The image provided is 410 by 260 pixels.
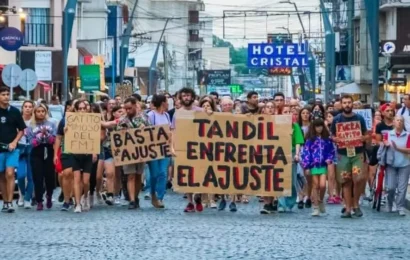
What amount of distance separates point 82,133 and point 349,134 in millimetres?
4171

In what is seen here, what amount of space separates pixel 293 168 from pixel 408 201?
2.68m

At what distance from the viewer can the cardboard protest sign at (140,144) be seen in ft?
68.3

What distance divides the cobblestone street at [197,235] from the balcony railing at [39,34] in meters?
37.0

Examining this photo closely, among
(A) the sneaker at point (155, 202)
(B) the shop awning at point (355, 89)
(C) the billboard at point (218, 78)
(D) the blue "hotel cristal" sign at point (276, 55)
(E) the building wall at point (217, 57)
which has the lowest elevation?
(A) the sneaker at point (155, 202)

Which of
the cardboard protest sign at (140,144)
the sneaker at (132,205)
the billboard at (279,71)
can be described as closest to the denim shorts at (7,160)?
the cardboard protest sign at (140,144)

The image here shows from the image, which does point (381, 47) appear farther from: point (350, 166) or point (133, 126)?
point (350, 166)

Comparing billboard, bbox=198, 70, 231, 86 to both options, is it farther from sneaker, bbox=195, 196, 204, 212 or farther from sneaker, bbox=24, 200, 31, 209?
sneaker, bbox=195, 196, 204, 212

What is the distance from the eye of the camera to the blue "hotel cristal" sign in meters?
67.8

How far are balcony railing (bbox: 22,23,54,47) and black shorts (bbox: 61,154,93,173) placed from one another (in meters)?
36.3

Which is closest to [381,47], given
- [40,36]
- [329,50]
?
[329,50]

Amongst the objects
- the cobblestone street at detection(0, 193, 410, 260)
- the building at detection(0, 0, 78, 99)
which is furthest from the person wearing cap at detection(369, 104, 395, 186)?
the building at detection(0, 0, 78, 99)

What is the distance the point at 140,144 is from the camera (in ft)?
68.4

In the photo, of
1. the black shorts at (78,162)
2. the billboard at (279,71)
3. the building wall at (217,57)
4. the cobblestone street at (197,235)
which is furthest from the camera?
the building wall at (217,57)

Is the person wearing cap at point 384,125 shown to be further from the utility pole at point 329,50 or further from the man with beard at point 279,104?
the utility pole at point 329,50
